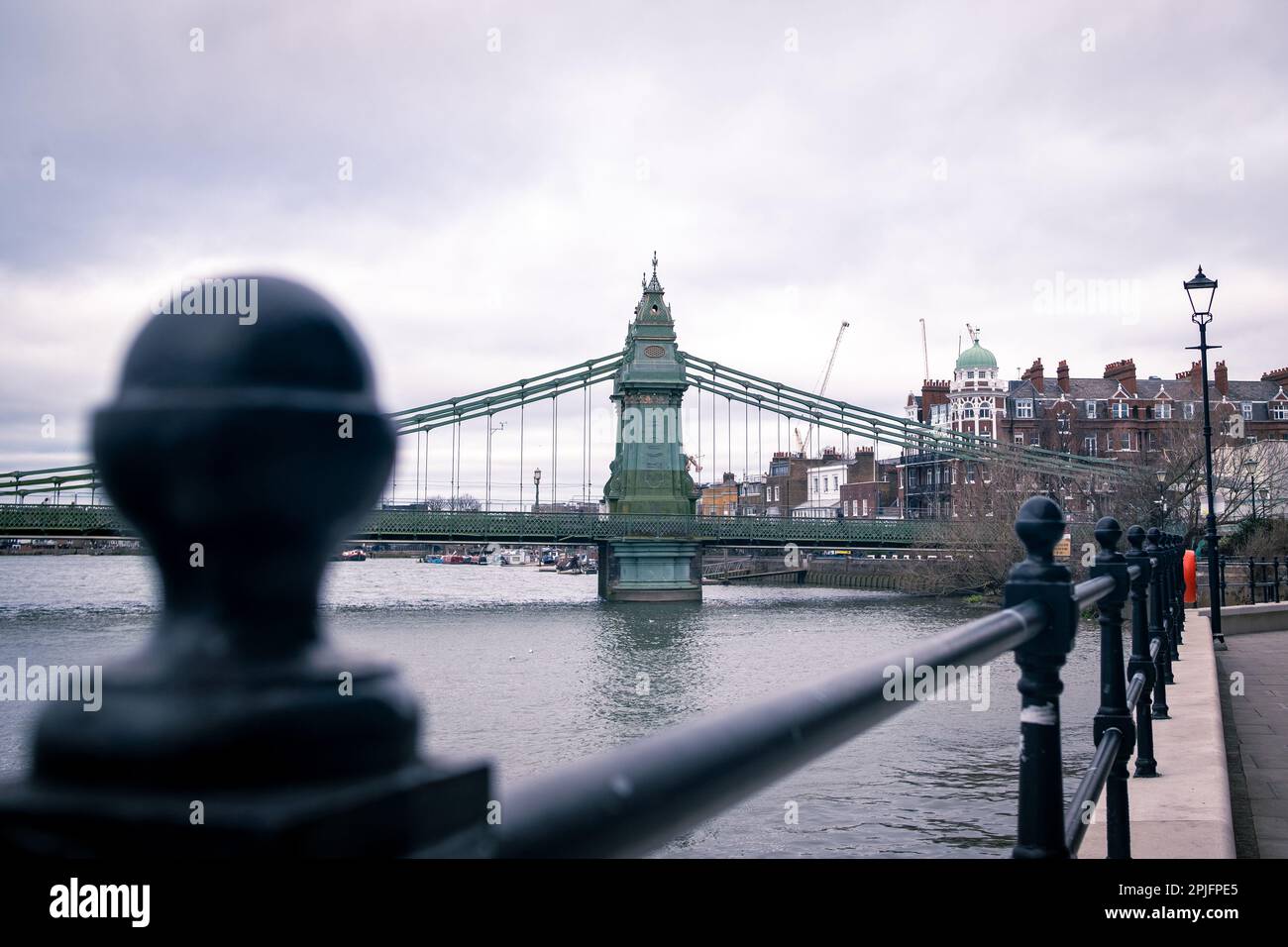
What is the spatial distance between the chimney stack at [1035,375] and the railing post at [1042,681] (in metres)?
59.8

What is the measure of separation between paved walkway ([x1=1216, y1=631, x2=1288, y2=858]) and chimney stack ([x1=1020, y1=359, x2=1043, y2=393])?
50.8m

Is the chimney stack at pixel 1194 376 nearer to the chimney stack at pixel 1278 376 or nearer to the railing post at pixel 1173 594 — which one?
the chimney stack at pixel 1278 376

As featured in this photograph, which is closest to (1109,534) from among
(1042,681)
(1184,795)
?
(1184,795)

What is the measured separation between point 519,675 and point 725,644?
6880 mm

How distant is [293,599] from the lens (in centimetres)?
65

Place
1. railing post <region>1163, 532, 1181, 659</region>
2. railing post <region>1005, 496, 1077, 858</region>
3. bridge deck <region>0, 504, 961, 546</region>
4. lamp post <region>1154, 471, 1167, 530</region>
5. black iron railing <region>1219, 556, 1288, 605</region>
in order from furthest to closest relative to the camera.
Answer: bridge deck <region>0, 504, 961, 546</region>
lamp post <region>1154, 471, 1167, 530</region>
black iron railing <region>1219, 556, 1288, 605</region>
railing post <region>1163, 532, 1181, 659</region>
railing post <region>1005, 496, 1077, 858</region>

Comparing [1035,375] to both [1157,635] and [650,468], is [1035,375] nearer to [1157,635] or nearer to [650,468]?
[650,468]

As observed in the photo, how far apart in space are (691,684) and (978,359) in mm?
48075

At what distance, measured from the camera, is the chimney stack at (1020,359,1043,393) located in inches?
2306

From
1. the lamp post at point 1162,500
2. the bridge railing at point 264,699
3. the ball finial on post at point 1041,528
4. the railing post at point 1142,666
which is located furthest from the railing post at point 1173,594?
the lamp post at point 1162,500

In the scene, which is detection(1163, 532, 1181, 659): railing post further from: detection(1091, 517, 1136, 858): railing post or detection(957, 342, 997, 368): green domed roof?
detection(957, 342, 997, 368): green domed roof

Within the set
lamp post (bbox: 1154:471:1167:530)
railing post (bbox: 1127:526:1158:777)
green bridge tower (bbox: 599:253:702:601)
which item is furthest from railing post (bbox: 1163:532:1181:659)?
green bridge tower (bbox: 599:253:702:601)
